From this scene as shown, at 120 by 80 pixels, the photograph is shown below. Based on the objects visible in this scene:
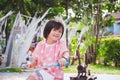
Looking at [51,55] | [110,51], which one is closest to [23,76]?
[51,55]

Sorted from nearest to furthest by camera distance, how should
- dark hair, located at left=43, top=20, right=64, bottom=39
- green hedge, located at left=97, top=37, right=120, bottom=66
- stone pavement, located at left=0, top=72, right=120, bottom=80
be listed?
dark hair, located at left=43, top=20, right=64, bottom=39, stone pavement, located at left=0, top=72, right=120, bottom=80, green hedge, located at left=97, top=37, right=120, bottom=66

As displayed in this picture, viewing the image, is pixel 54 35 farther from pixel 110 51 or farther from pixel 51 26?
pixel 110 51

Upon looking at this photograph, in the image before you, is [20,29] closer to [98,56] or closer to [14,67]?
[14,67]

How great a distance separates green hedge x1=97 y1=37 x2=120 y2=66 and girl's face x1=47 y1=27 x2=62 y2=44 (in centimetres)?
491

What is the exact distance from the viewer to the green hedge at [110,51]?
9922mm

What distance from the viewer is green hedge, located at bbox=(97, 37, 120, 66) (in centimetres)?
992

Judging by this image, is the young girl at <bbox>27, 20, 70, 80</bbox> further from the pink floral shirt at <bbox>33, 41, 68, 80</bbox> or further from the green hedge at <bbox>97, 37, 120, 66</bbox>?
the green hedge at <bbox>97, 37, 120, 66</bbox>

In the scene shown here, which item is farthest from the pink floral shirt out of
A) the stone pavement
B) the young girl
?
the stone pavement

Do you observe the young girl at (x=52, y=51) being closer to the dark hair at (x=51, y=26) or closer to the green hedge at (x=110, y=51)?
the dark hair at (x=51, y=26)

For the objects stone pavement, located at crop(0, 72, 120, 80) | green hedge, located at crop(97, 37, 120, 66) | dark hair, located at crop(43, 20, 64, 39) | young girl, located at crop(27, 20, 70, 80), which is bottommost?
stone pavement, located at crop(0, 72, 120, 80)

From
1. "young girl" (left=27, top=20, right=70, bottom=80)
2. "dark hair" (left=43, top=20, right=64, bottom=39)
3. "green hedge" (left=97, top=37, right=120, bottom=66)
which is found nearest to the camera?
"young girl" (left=27, top=20, right=70, bottom=80)

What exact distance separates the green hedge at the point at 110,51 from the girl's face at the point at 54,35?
491 cm

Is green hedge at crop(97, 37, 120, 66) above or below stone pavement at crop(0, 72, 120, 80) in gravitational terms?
above

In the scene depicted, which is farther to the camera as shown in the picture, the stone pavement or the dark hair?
the stone pavement
